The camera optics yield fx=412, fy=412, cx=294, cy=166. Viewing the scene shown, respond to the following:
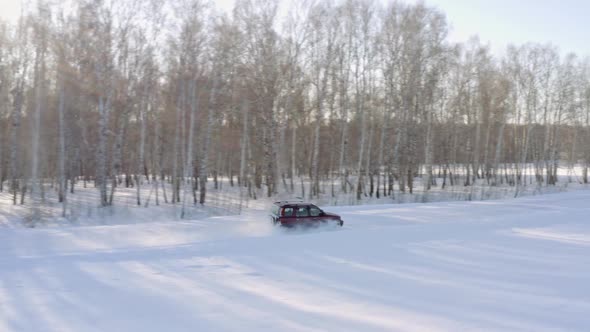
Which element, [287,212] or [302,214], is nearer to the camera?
[287,212]

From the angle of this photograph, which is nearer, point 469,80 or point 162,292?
point 162,292


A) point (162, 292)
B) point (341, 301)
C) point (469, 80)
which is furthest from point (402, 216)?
point (469, 80)

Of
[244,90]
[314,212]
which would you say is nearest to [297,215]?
[314,212]

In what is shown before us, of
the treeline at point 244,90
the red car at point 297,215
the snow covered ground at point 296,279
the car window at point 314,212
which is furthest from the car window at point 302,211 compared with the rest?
the treeline at point 244,90

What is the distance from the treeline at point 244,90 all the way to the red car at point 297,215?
8111 mm

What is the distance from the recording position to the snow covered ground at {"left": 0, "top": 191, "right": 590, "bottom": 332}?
254 inches

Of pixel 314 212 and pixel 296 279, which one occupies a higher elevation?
pixel 314 212

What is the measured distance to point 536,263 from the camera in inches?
400

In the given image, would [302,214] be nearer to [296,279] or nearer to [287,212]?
[287,212]

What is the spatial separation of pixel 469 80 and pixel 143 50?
30735 millimetres

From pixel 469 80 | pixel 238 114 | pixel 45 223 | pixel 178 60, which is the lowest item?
pixel 45 223

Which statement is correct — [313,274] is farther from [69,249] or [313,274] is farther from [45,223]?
[45,223]

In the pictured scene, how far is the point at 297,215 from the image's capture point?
15250 mm

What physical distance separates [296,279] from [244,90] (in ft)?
74.1
